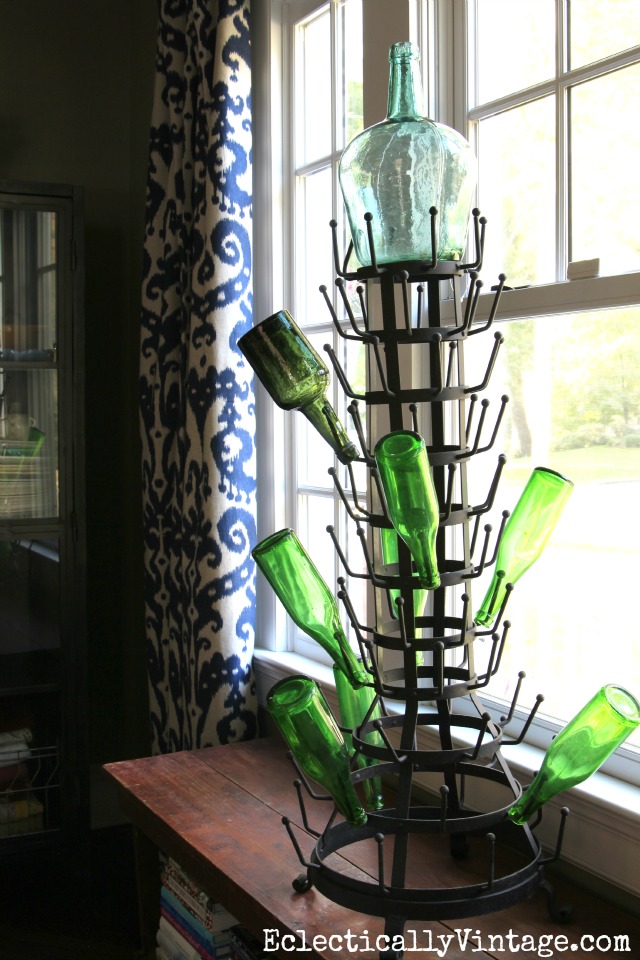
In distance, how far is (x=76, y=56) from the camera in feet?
10.9

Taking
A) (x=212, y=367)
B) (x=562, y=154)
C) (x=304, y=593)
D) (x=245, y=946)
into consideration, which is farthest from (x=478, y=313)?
(x=245, y=946)

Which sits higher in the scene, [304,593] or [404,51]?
[404,51]

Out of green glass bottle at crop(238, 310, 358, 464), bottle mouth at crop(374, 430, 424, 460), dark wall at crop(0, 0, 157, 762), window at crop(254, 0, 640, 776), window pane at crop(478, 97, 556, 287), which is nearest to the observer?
bottle mouth at crop(374, 430, 424, 460)

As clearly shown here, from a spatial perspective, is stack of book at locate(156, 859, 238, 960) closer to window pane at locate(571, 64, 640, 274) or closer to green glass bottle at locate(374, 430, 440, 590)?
green glass bottle at locate(374, 430, 440, 590)

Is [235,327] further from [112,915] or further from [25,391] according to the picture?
[112,915]

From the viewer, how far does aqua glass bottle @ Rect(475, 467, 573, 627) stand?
1275 mm

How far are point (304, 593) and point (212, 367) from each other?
109cm

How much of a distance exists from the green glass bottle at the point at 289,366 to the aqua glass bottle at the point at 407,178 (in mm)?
144

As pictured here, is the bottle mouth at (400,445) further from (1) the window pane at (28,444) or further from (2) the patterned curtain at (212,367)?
(1) the window pane at (28,444)

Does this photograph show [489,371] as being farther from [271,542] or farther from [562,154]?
[562,154]

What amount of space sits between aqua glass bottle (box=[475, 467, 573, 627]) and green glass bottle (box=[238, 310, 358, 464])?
0.24 meters

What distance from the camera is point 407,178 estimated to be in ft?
4.02

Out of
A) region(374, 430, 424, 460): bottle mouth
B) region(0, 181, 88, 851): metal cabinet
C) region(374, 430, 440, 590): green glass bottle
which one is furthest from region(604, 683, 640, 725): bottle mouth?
region(0, 181, 88, 851): metal cabinet

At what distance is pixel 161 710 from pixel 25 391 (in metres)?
1.03
